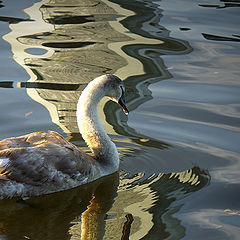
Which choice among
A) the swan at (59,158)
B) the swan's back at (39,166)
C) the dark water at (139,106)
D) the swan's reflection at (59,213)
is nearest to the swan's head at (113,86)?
the swan at (59,158)

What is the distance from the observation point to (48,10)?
551 inches

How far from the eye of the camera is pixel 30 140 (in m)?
7.24

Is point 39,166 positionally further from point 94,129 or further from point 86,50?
point 86,50

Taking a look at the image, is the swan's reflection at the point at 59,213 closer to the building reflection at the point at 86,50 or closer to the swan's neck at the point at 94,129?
the swan's neck at the point at 94,129

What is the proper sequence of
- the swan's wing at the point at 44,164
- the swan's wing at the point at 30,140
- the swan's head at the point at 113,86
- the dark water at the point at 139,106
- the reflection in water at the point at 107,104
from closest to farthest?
the reflection in water at the point at 107,104 < the dark water at the point at 139,106 < the swan's wing at the point at 44,164 < the swan's wing at the point at 30,140 < the swan's head at the point at 113,86

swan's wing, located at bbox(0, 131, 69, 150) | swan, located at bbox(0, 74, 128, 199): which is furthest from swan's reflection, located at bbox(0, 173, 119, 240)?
swan's wing, located at bbox(0, 131, 69, 150)

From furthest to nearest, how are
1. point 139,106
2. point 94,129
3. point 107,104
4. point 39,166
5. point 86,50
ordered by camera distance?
1. point 86,50
2. point 107,104
3. point 139,106
4. point 94,129
5. point 39,166

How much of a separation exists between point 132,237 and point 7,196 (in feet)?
4.99

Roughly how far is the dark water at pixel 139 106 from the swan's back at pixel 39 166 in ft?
0.46

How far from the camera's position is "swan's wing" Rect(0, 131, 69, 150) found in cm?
707

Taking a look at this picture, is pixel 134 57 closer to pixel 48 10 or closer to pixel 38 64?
pixel 38 64

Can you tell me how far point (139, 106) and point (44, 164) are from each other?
2889 mm

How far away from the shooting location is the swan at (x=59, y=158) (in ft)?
22.6

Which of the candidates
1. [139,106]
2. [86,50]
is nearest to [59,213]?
[139,106]
